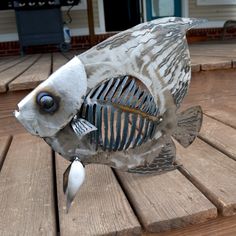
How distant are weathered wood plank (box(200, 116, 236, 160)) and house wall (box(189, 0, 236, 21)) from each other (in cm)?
356

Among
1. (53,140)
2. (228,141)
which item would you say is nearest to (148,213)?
(53,140)

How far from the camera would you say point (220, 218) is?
790mm

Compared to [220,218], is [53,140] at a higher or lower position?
higher

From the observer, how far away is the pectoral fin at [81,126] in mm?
Answer: 704

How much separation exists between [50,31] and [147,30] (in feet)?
11.0

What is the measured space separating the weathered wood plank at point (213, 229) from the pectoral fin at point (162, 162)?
0.17 metres

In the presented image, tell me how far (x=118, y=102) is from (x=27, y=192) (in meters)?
0.37

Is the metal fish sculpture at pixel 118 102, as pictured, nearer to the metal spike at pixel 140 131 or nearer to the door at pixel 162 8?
the metal spike at pixel 140 131

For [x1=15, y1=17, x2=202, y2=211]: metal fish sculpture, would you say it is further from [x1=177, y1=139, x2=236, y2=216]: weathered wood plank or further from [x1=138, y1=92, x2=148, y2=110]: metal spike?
[x1=177, y1=139, x2=236, y2=216]: weathered wood plank

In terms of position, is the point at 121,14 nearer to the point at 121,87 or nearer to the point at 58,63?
the point at 58,63

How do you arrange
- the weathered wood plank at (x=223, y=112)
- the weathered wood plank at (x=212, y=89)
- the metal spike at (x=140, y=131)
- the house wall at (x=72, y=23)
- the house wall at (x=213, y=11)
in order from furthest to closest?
the house wall at (x=213, y=11) → the house wall at (x=72, y=23) → the weathered wood plank at (x=212, y=89) → the weathered wood plank at (x=223, y=112) → the metal spike at (x=140, y=131)

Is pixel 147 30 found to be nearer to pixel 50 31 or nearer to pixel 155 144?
pixel 155 144

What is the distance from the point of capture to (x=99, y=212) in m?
0.80

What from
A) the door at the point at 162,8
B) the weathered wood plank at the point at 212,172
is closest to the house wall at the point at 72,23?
the door at the point at 162,8
